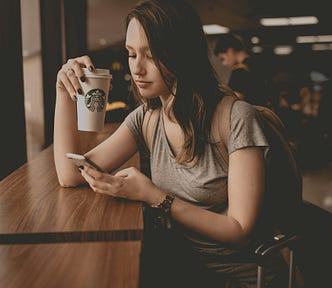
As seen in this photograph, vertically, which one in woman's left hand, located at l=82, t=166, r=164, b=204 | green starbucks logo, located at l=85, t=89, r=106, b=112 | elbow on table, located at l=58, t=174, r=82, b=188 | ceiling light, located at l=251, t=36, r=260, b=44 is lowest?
elbow on table, located at l=58, t=174, r=82, b=188

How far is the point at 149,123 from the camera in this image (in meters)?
1.60

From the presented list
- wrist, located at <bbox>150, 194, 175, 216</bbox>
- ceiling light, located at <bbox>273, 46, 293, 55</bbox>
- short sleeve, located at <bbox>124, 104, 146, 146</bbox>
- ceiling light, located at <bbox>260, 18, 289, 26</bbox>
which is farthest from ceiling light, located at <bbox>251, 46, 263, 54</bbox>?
wrist, located at <bbox>150, 194, 175, 216</bbox>

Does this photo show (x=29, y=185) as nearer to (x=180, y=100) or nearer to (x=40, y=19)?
(x=180, y=100)

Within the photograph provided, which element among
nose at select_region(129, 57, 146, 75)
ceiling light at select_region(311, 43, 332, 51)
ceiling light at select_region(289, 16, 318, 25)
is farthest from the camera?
ceiling light at select_region(311, 43, 332, 51)

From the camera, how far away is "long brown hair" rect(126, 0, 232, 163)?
1290 mm

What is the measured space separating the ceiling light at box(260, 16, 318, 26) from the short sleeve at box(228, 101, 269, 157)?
30.8ft

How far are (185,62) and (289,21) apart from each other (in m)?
10.3

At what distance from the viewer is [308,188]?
5.30m

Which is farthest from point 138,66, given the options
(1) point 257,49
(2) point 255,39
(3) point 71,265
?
(1) point 257,49

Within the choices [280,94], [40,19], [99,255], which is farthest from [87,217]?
[280,94]

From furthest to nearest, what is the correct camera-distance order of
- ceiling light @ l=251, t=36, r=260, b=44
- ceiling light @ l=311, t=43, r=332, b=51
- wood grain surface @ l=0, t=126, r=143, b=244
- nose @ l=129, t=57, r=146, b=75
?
1. ceiling light @ l=311, t=43, r=332, b=51
2. ceiling light @ l=251, t=36, r=260, b=44
3. nose @ l=129, t=57, r=146, b=75
4. wood grain surface @ l=0, t=126, r=143, b=244

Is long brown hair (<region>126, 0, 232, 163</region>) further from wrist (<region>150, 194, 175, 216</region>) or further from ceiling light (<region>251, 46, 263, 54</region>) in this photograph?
ceiling light (<region>251, 46, 263, 54</region>)

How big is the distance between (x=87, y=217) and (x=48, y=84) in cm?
264

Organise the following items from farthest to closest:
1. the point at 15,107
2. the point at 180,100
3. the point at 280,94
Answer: the point at 280,94
the point at 15,107
the point at 180,100
